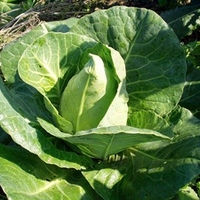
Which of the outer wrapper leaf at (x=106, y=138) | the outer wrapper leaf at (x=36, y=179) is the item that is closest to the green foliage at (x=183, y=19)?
the outer wrapper leaf at (x=106, y=138)

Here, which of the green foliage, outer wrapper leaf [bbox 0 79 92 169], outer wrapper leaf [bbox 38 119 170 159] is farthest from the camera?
the green foliage

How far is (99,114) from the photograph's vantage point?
2.07m

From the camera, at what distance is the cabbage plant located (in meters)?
1.96

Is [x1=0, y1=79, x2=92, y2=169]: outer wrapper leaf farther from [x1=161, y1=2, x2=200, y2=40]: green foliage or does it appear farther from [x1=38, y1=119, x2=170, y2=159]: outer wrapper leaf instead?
[x1=161, y1=2, x2=200, y2=40]: green foliage

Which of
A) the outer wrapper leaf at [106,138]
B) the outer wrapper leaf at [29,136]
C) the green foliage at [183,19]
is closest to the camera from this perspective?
the outer wrapper leaf at [106,138]

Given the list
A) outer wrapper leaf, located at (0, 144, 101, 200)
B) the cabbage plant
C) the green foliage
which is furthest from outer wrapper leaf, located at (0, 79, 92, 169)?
the green foliage

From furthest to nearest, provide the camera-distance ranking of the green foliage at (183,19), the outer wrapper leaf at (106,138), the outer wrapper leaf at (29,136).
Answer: the green foliage at (183,19), the outer wrapper leaf at (29,136), the outer wrapper leaf at (106,138)

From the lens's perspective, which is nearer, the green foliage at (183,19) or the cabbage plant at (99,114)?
the cabbage plant at (99,114)

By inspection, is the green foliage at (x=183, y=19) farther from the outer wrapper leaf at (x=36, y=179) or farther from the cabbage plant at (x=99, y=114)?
the outer wrapper leaf at (x=36, y=179)

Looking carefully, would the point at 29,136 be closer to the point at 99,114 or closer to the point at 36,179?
the point at 36,179

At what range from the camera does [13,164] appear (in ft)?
6.61

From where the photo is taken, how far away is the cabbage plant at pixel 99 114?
6.45 feet

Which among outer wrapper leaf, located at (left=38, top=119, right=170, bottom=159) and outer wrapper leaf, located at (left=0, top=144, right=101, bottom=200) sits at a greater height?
outer wrapper leaf, located at (left=38, top=119, right=170, bottom=159)

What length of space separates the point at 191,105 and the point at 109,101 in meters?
0.71
